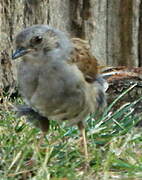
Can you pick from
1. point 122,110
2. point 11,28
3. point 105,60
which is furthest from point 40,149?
point 105,60

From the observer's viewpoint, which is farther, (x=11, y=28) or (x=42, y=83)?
(x=11, y=28)

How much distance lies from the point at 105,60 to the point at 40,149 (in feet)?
13.1

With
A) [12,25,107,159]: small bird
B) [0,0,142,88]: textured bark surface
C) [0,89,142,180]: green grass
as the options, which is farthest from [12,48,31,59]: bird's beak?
[0,0,142,88]: textured bark surface

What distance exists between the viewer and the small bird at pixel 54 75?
543cm

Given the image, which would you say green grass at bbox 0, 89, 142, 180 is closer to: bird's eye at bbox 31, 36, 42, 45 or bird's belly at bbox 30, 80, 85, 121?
bird's belly at bbox 30, 80, 85, 121

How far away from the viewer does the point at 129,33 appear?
380 inches

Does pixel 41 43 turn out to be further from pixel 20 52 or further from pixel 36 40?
pixel 20 52

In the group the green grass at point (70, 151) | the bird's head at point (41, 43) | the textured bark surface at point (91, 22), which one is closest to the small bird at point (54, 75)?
the bird's head at point (41, 43)

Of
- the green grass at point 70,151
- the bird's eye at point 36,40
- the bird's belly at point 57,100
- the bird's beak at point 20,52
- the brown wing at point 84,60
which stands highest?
the bird's eye at point 36,40

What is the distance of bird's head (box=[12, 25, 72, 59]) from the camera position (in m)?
5.42

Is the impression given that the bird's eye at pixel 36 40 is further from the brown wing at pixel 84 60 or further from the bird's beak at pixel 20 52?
the brown wing at pixel 84 60

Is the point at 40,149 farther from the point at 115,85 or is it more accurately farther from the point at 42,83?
the point at 115,85

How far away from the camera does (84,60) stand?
5762 mm

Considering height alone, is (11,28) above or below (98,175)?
above
